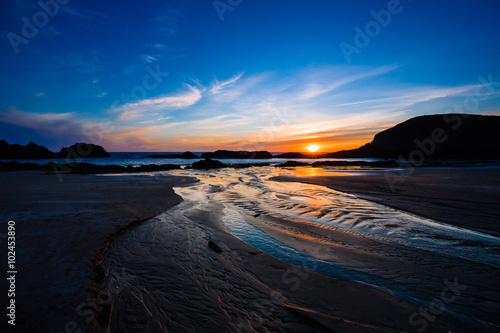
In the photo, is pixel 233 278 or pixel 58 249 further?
pixel 58 249

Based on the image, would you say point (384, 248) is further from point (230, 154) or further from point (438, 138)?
point (438, 138)

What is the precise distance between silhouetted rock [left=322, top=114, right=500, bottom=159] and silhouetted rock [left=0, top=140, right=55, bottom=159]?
→ 120950mm

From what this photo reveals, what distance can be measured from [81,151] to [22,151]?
20096mm

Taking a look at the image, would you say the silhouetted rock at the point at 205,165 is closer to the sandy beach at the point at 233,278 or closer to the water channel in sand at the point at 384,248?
the water channel in sand at the point at 384,248

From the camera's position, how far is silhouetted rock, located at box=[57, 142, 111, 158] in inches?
2992

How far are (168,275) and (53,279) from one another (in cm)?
193

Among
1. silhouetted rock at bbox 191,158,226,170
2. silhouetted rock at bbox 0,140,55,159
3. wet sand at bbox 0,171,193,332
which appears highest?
silhouetted rock at bbox 0,140,55,159

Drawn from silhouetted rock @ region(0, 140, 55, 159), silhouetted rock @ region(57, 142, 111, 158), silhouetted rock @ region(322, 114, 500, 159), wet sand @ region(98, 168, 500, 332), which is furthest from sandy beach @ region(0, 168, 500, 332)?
silhouetted rock @ region(57, 142, 111, 158)

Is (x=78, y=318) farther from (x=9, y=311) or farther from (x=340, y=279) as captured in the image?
(x=340, y=279)

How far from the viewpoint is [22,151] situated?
2638 inches

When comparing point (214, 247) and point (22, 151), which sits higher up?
point (22, 151)

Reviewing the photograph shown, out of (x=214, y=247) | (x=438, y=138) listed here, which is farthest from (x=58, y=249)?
(x=438, y=138)

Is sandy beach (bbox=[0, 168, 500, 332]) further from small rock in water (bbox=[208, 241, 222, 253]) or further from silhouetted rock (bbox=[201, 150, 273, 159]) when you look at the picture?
silhouetted rock (bbox=[201, 150, 273, 159])

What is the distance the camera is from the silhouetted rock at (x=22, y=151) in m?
63.7
